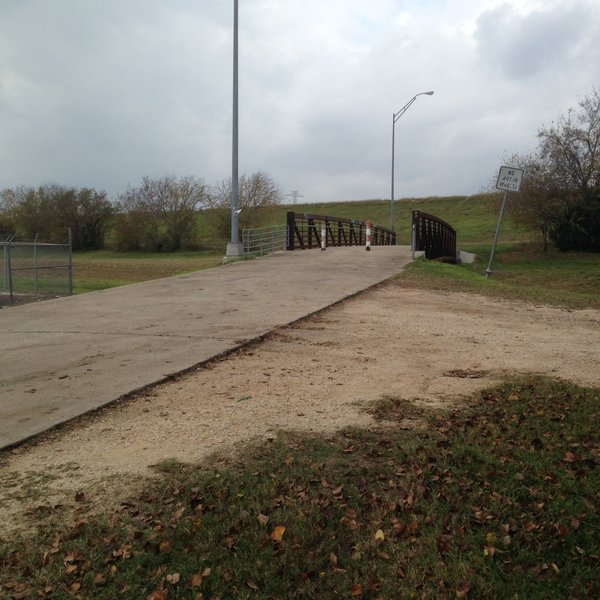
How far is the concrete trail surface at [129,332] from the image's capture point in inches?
209

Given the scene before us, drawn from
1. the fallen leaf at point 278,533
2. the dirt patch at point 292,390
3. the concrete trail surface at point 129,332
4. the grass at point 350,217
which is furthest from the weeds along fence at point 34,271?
the fallen leaf at point 278,533

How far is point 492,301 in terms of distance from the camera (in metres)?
11.5

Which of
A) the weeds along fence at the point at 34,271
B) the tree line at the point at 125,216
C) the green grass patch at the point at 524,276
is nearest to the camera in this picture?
the green grass patch at the point at 524,276

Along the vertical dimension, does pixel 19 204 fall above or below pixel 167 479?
above

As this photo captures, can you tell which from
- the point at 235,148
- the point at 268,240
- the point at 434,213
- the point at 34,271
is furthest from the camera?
the point at 434,213

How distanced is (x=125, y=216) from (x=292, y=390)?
177 ft

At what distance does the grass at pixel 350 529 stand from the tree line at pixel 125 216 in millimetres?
49114

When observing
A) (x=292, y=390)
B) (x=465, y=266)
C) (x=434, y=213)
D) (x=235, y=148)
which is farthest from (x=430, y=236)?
(x=434, y=213)

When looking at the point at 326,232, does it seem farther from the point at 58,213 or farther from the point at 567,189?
the point at 58,213

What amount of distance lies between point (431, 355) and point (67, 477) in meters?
4.15

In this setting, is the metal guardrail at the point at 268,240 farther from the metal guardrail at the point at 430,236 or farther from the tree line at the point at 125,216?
the tree line at the point at 125,216

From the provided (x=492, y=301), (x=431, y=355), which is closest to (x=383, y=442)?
(x=431, y=355)

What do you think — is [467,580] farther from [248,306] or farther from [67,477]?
[248,306]

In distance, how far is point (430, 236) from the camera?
25.7 meters
